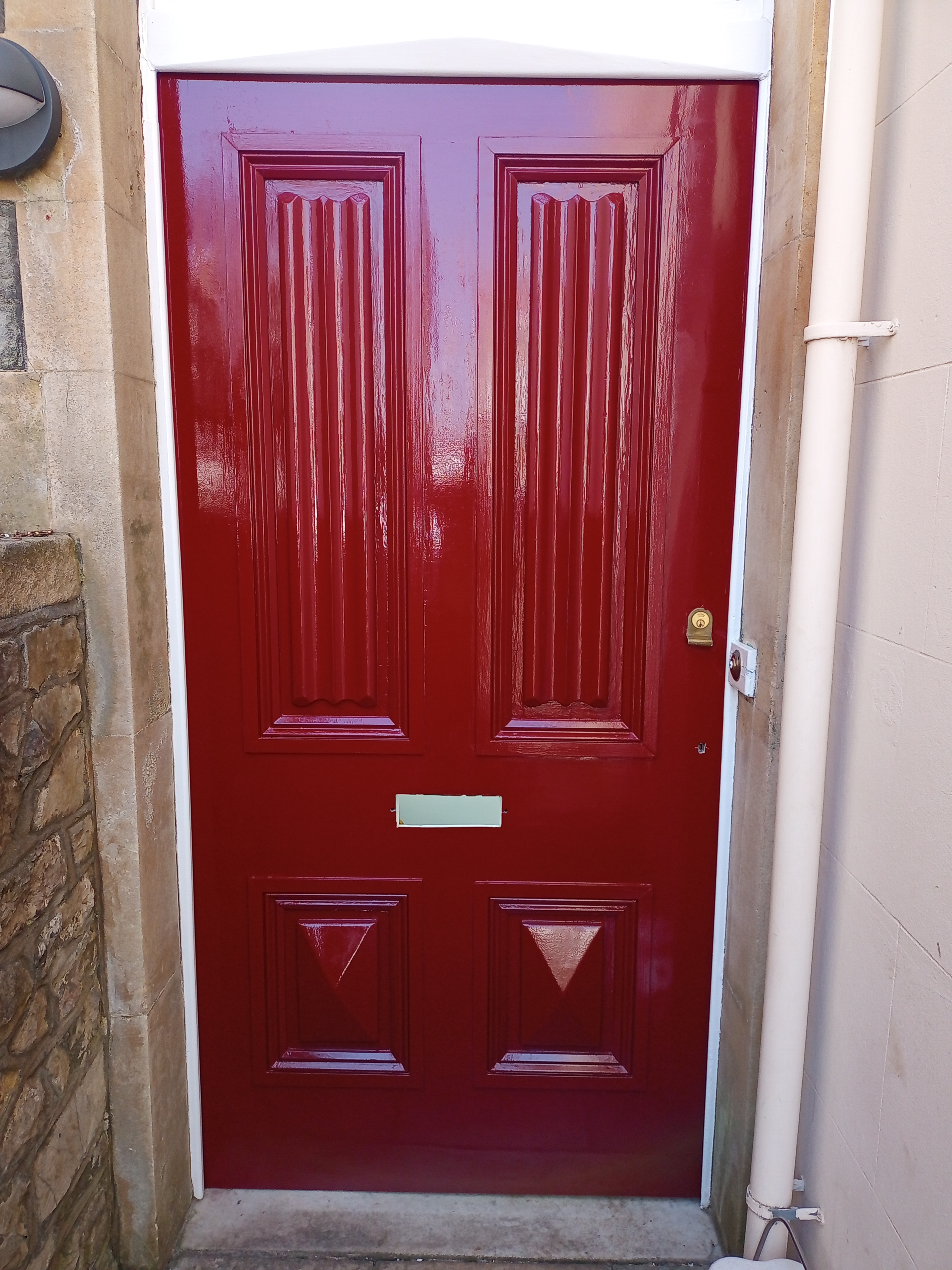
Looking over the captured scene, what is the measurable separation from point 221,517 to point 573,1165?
1878mm

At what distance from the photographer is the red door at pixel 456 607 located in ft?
5.90

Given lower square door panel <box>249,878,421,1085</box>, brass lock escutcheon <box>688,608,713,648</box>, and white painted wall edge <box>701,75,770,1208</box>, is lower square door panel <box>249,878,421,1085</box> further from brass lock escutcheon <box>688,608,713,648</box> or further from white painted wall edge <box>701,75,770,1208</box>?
brass lock escutcheon <box>688,608,713,648</box>

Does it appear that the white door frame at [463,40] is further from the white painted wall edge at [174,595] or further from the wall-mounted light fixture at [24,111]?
the wall-mounted light fixture at [24,111]

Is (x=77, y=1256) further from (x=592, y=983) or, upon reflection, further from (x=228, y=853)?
(x=592, y=983)

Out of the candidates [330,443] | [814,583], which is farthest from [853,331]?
[330,443]

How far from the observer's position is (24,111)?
1.50 meters

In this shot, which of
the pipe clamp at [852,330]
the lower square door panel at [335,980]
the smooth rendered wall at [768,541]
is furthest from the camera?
the lower square door panel at [335,980]

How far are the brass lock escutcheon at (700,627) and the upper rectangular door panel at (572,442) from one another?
0.08m

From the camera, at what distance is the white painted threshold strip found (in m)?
2.02

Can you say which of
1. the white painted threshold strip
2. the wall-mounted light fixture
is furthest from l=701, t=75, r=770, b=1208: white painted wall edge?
the wall-mounted light fixture

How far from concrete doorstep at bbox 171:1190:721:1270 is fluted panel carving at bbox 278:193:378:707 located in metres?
1.32

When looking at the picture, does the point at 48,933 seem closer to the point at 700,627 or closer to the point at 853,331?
the point at 700,627

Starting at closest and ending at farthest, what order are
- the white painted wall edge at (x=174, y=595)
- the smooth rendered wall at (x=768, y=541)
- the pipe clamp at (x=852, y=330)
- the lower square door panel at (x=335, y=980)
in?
the pipe clamp at (x=852, y=330) → the smooth rendered wall at (x=768, y=541) → the white painted wall edge at (x=174, y=595) → the lower square door panel at (x=335, y=980)

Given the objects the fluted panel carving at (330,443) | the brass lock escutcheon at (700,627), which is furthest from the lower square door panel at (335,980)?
the brass lock escutcheon at (700,627)
